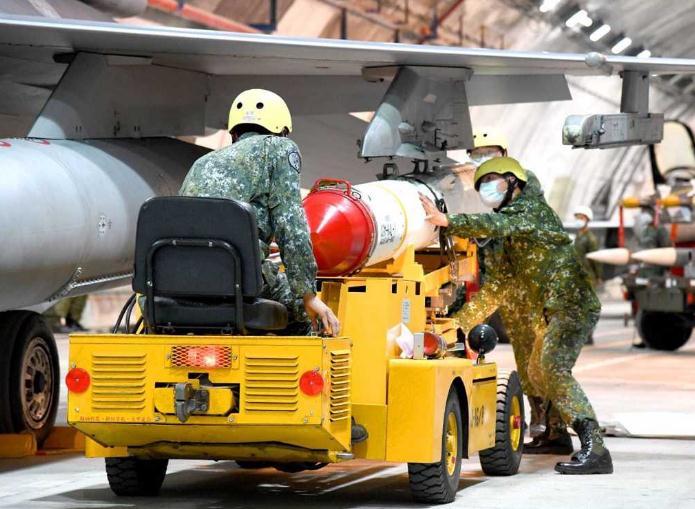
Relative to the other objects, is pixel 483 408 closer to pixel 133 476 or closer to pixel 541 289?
pixel 541 289

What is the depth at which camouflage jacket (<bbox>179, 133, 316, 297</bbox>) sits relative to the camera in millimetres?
7176

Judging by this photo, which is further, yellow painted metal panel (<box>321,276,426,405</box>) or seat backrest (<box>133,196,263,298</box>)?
yellow painted metal panel (<box>321,276,426,405</box>)

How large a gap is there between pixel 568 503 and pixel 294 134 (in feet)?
21.3

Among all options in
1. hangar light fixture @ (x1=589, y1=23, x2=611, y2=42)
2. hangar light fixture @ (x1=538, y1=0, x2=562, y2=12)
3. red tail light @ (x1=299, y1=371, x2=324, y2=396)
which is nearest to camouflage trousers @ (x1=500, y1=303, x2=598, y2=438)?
red tail light @ (x1=299, y1=371, x2=324, y2=396)

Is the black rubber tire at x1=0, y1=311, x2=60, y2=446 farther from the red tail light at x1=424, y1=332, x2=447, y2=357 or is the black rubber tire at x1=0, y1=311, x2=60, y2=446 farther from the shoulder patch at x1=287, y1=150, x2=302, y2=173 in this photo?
the shoulder patch at x1=287, y1=150, x2=302, y2=173

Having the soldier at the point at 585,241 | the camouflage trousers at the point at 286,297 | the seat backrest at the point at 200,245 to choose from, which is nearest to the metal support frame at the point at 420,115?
the camouflage trousers at the point at 286,297

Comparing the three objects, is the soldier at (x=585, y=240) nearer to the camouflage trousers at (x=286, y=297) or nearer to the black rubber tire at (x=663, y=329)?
the black rubber tire at (x=663, y=329)

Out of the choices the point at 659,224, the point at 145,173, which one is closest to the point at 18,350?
the point at 145,173

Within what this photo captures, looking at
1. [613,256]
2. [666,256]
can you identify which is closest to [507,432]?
[666,256]

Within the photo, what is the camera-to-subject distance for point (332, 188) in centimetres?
792

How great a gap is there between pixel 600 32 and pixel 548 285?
26.9 m

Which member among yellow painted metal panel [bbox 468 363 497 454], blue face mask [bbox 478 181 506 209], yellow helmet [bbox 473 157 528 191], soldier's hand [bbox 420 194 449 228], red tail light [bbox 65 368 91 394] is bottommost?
yellow painted metal panel [bbox 468 363 497 454]

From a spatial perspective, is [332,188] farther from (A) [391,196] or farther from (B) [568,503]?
(B) [568,503]

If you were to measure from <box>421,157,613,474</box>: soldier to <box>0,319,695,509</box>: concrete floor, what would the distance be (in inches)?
14.0
